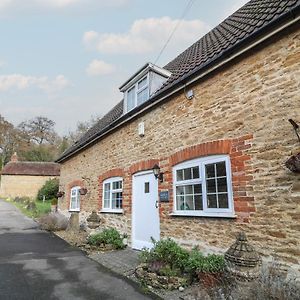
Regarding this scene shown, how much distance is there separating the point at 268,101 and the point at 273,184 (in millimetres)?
1587

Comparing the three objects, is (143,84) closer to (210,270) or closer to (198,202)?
(198,202)

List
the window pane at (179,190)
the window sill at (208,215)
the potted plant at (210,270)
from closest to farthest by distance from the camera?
the potted plant at (210,270), the window sill at (208,215), the window pane at (179,190)

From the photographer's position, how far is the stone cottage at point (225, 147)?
4789mm

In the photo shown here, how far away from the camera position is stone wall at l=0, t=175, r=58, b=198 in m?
39.4

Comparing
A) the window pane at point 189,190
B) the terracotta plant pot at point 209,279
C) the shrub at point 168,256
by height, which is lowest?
the terracotta plant pot at point 209,279

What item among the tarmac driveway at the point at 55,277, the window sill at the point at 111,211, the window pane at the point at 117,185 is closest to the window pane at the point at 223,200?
the tarmac driveway at the point at 55,277

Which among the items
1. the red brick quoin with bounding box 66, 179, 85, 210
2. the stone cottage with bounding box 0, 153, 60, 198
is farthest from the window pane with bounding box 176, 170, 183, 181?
the stone cottage with bounding box 0, 153, 60, 198

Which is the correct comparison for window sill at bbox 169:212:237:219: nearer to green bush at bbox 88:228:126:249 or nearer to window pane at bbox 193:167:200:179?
window pane at bbox 193:167:200:179

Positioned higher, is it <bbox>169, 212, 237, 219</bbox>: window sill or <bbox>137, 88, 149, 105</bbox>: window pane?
<bbox>137, 88, 149, 105</bbox>: window pane

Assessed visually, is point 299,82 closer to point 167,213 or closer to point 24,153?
point 167,213

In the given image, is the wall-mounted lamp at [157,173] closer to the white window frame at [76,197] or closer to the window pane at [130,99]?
the window pane at [130,99]

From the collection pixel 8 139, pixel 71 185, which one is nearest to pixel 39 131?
pixel 8 139

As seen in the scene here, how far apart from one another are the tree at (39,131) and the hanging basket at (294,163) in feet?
167

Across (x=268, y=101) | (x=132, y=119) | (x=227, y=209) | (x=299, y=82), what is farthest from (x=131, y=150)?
(x=299, y=82)
